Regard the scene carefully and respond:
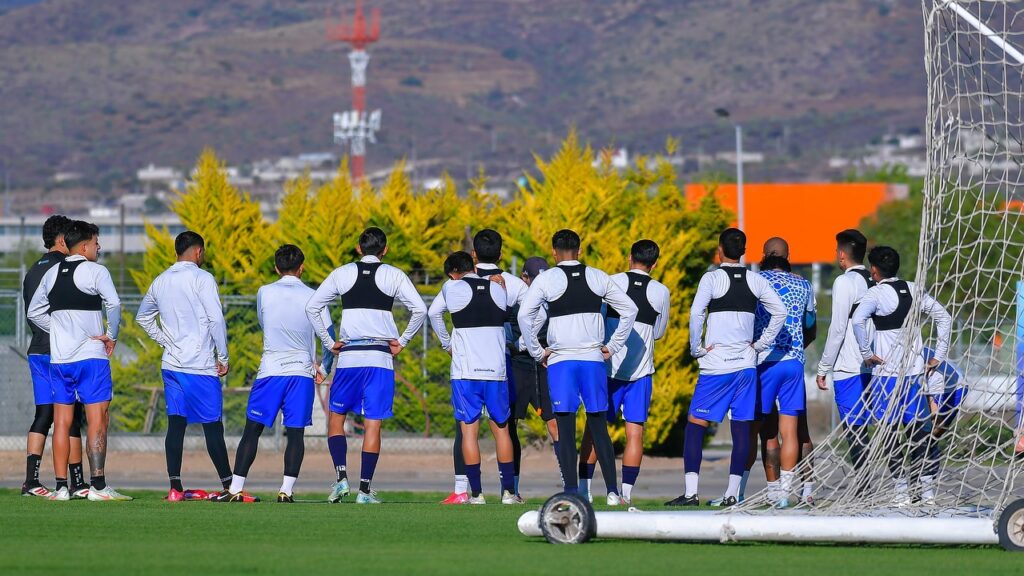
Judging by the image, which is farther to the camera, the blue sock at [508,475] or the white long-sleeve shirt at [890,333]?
the blue sock at [508,475]

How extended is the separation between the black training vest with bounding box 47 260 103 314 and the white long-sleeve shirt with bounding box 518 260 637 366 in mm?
3233

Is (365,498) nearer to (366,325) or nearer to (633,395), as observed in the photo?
(366,325)

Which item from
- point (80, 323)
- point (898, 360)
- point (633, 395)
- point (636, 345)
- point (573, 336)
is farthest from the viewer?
point (633, 395)

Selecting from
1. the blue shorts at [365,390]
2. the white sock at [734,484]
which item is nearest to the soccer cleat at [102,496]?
the blue shorts at [365,390]

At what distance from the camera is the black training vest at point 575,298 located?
483 inches

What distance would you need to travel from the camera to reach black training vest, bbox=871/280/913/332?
12.7 metres

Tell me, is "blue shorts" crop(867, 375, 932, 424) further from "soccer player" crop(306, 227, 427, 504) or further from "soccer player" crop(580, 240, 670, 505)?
"soccer player" crop(306, 227, 427, 504)

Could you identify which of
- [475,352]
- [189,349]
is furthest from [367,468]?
[189,349]

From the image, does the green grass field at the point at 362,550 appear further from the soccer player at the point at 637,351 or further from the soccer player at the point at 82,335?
the soccer player at the point at 637,351

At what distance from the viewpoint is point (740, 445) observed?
13156 millimetres

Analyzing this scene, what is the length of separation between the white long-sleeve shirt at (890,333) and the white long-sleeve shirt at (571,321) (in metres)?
1.70

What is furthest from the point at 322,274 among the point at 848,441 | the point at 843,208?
the point at 843,208

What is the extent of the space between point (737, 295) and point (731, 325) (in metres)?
0.23

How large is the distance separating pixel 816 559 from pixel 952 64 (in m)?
3.82
